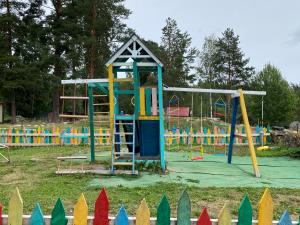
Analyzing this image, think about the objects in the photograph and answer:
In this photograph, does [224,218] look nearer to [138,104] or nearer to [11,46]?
[138,104]

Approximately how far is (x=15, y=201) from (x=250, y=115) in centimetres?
4006

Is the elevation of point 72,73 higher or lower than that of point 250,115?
higher

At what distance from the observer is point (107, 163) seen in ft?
32.7

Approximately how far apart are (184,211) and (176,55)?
3595 centimetres

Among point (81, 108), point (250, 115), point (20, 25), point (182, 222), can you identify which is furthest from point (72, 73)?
point (182, 222)

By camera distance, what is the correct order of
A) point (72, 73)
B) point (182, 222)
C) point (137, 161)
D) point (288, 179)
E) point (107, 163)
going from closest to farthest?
1. point (182, 222)
2. point (288, 179)
3. point (137, 161)
4. point (107, 163)
5. point (72, 73)

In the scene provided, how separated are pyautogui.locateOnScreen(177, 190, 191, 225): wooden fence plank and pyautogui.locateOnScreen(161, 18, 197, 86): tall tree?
32.4 m

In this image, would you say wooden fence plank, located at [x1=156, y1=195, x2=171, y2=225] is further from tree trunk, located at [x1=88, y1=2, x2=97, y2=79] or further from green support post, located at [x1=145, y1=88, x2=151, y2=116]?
tree trunk, located at [x1=88, y1=2, x2=97, y2=79]

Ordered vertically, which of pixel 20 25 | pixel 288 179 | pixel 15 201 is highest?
pixel 20 25

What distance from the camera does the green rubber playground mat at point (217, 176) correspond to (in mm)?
7336

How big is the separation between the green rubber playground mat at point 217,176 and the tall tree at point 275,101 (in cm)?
2786

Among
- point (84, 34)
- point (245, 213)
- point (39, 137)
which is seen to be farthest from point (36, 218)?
point (84, 34)

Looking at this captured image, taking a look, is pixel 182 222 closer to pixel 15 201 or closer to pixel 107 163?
pixel 15 201

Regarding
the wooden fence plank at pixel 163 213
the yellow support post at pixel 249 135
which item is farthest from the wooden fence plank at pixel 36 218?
the yellow support post at pixel 249 135
